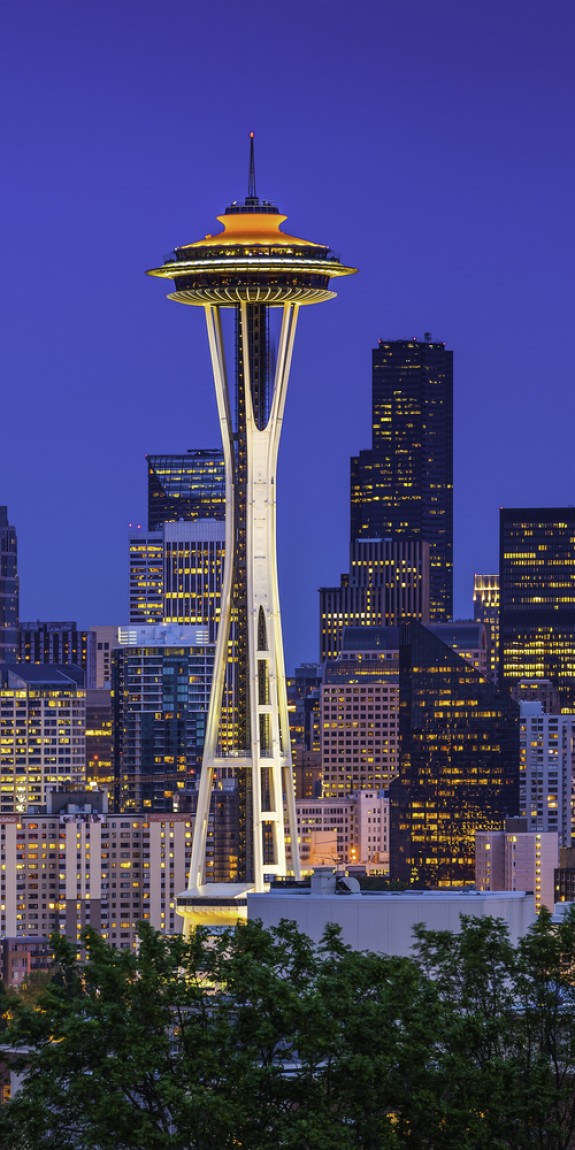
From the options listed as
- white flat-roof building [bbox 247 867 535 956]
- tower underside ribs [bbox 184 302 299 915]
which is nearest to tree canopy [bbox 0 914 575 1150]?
white flat-roof building [bbox 247 867 535 956]

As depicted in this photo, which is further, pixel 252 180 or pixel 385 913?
pixel 252 180

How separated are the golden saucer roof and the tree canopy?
95537mm

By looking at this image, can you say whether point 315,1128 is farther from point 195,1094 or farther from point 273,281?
point 273,281

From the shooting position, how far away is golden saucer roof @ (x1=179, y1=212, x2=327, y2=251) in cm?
15150

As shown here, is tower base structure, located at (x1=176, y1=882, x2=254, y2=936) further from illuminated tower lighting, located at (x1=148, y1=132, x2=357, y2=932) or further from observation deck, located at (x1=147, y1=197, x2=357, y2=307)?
observation deck, located at (x1=147, y1=197, x2=357, y2=307)

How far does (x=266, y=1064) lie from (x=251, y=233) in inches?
3957

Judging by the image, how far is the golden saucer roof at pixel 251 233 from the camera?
497 ft

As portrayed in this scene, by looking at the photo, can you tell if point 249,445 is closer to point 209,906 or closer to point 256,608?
point 256,608

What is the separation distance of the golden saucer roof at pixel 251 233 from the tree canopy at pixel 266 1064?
95.5 metres

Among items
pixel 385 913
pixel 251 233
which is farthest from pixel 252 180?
pixel 385 913

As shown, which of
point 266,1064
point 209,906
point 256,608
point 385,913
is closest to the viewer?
point 266,1064

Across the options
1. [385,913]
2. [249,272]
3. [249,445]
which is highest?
[249,272]

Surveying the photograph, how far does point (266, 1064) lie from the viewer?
5459 centimetres

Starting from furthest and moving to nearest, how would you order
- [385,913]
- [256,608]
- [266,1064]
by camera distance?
[256,608]
[385,913]
[266,1064]
